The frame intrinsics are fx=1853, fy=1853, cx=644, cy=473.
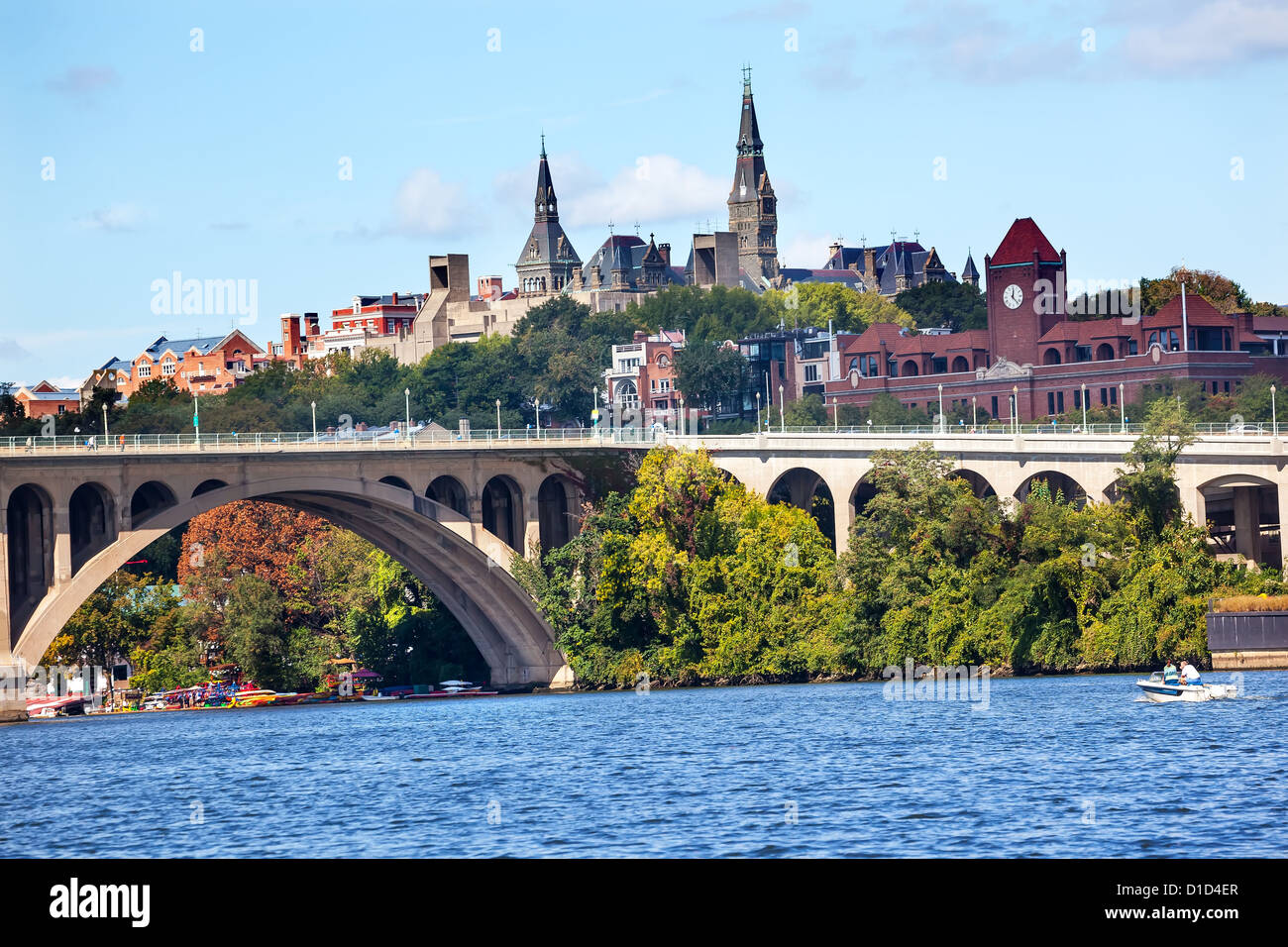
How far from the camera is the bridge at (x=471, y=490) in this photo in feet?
269

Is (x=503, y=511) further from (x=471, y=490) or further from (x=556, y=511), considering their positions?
(x=471, y=490)

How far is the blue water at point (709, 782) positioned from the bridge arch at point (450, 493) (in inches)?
783

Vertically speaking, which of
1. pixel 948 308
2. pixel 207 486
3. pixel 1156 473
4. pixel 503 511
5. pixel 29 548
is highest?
pixel 948 308

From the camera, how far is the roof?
150625 millimetres

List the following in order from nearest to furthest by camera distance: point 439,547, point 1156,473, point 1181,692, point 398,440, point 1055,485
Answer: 1. point 1181,692
2. point 1156,473
3. point 1055,485
4. point 398,440
5. point 439,547

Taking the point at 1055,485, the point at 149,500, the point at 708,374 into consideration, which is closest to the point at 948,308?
the point at 708,374

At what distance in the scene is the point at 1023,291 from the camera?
15125cm

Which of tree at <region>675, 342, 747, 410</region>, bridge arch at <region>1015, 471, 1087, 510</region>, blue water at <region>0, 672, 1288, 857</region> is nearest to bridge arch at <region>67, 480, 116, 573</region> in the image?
blue water at <region>0, 672, 1288, 857</region>

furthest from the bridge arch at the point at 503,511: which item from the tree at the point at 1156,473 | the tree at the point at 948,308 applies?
the tree at the point at 948,308

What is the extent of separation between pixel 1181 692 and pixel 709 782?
20.7 metres

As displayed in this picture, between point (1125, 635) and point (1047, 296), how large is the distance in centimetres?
7908

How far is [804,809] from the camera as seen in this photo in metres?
41.1

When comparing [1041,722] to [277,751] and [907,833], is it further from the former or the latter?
[277,751]
